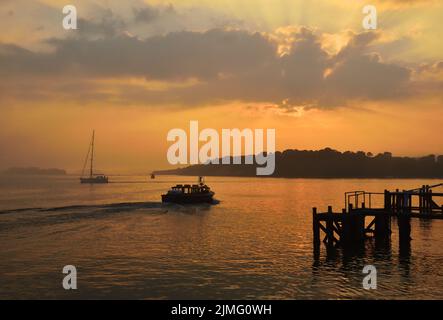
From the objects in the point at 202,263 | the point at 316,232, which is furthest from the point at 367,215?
the point at 202,263

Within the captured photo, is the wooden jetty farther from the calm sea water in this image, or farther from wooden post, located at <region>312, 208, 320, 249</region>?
the calm sea water

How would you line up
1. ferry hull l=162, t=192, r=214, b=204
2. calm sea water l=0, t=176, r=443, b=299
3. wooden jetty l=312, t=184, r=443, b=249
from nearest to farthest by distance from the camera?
calm sea water l=0, t=176, r=443, b=299 → wooden jetty l=312, t=184, r=443, b=249 → ferry hull l=162, t=192, r=214, b=204

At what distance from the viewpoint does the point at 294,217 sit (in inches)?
2643

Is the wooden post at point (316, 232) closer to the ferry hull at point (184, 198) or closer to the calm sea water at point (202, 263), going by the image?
the calm sea water at point (202, 263)

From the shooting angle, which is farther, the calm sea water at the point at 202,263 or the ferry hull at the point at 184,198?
the ferry hull at the point at 184,198

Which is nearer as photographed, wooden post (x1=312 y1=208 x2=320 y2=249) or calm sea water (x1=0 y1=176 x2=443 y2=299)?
calm sea water (x1=0 y1=176 x2=443 y2=299)

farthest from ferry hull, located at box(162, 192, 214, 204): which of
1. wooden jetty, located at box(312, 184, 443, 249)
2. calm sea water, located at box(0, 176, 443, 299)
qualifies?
wooden jetty, located at box(312, 184, 443, 249)

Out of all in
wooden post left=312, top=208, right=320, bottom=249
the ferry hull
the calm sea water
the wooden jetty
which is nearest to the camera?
the calm sea water

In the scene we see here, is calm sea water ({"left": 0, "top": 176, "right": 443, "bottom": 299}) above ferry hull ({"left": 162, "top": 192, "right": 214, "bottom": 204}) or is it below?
below

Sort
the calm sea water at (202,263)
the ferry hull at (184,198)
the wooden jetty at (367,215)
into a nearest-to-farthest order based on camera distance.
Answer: the calm sea water at (202,263)
the wooden jetty at (367,215)
the ferry hull at (184,198)

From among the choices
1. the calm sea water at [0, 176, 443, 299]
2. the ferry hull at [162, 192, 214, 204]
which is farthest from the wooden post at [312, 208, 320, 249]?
the ferry hull at [162, 192, 214, 204]

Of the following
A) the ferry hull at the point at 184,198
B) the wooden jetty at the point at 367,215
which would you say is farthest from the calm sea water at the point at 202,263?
the ferry hull at the point at 184,198

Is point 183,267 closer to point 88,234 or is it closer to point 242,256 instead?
point 242,256

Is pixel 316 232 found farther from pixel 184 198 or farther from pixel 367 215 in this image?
pixel 184 198
